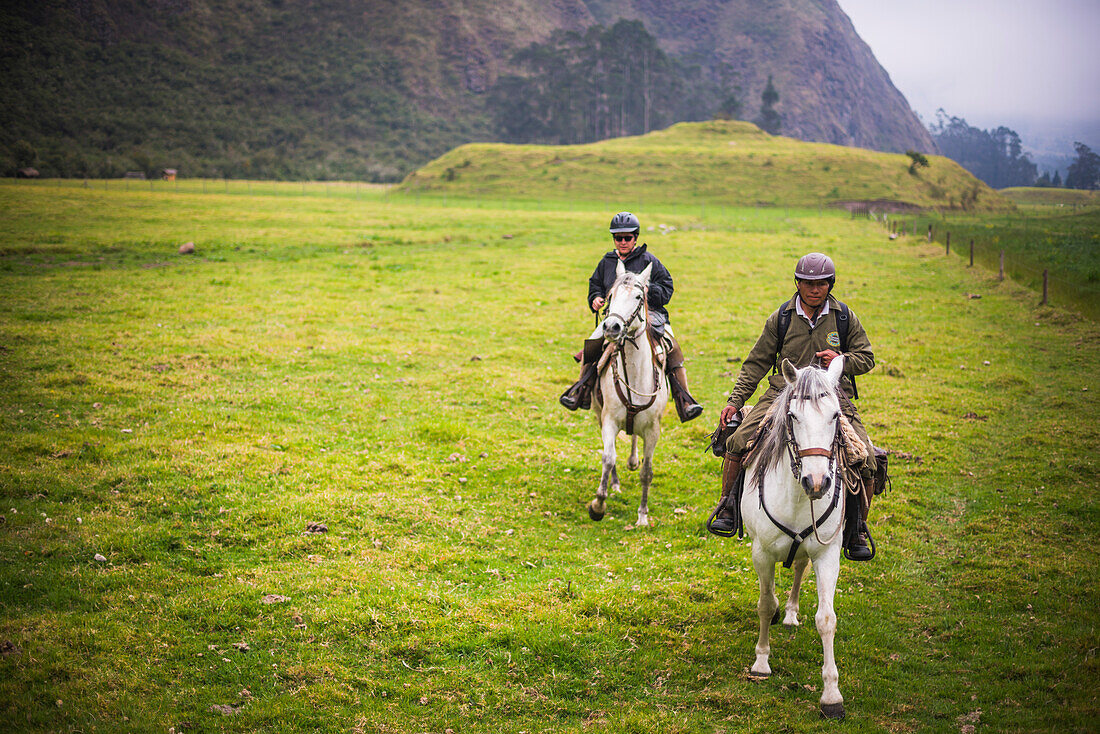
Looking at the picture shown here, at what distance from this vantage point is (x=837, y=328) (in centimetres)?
700

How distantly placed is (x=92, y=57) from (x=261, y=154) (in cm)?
2952

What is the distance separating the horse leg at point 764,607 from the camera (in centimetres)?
675

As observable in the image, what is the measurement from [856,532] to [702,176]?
341 ft

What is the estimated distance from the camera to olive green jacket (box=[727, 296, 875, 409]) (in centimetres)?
679

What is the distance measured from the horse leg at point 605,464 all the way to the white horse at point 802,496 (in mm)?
3577

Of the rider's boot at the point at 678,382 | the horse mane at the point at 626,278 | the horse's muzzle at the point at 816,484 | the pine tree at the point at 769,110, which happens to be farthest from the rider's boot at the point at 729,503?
the pine tree at the point at 769,110

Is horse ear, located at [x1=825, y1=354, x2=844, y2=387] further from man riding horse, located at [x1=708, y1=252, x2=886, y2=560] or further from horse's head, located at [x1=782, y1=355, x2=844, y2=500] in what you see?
man riding horse, located at [x1=708, y1=252, x2=886, y2=560]

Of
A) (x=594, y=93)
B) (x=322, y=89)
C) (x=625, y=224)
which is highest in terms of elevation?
Result: (x=322, y=89)

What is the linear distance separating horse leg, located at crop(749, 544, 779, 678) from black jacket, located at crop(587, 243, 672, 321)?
4.69 metres

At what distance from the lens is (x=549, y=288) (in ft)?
96.3

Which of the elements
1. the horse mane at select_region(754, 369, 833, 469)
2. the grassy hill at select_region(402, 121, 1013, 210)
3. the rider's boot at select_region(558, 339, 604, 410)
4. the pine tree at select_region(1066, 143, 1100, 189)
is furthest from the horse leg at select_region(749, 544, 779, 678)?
the grassy hill at select_region(402, 121, 1013, 210)

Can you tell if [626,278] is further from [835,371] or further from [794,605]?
[794,605]

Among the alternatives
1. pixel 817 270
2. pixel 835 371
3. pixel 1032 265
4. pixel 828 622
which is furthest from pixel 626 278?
pixel 1032 265

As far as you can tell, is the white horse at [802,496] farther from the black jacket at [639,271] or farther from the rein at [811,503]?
the black jacket at [639,271]
